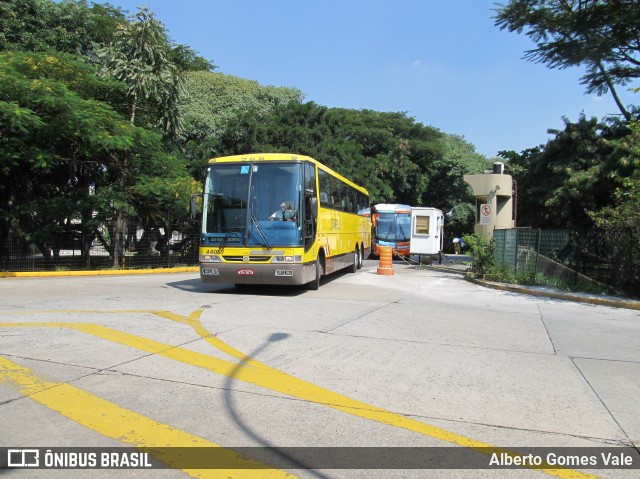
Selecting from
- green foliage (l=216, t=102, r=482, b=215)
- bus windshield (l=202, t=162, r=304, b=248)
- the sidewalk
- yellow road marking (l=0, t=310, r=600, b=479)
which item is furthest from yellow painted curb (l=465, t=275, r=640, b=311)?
green foliage (l=216, t=102, r=482, b=215)

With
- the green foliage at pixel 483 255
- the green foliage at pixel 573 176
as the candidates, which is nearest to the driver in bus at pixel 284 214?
the green foliage at pixel 483 255

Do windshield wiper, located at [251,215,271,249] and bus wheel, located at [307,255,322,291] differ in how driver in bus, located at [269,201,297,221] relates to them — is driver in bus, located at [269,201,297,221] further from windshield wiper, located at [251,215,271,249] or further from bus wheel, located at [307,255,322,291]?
bus wheel, located at [307,255,322,291]

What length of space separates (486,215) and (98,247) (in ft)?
51.9

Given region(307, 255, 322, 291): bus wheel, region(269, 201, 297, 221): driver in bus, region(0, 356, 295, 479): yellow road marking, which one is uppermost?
region(269, 201, 297, 221): driver in bus

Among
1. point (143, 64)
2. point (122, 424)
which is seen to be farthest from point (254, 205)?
point (143, 64)

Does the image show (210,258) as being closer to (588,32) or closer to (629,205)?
(629,205)

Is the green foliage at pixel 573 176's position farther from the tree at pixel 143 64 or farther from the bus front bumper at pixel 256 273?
the tree at pixel 143 64

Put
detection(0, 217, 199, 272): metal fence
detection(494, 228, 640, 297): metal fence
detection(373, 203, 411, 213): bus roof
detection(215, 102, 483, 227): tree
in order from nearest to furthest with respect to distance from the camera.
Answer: detection(494, 228, 640, 297): metal fence → detection(0, 217, 199, 272): metal fence → detection(215, 102, 483, 227): tree → detection(373, 203, 411, 213): bus roof

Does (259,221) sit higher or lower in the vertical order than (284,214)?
lower

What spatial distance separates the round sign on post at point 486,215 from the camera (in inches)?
773

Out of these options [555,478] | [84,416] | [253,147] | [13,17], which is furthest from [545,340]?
[13,17]

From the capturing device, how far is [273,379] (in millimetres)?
5453

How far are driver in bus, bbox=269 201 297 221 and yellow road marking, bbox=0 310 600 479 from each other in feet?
13.6

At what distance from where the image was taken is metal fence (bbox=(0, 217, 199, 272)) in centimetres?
1830
